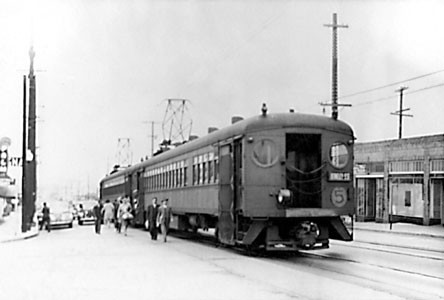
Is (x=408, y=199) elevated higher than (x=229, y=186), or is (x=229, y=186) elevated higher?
(x=229, y=186)

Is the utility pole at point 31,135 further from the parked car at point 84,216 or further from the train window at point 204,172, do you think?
the parked car at point 84,216

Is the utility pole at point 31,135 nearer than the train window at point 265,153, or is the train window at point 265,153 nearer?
the train window at point 265,153

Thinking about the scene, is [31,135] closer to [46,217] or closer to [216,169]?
[46,217]

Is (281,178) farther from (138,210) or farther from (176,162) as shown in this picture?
(138,210)

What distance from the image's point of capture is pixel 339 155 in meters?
17.2

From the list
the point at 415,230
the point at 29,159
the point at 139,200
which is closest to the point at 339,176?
the point at 29,159

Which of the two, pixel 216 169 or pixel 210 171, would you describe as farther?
pixel 210 171

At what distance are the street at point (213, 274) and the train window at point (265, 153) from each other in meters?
2.08

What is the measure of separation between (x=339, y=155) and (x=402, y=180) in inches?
878

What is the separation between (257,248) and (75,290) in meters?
7.52

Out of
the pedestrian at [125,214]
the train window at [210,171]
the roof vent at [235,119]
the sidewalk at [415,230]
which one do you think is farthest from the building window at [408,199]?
the roof vent at [235,119]

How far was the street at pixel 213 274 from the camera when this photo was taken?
10.6m

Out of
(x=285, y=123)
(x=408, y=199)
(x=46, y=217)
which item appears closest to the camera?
(x=285, y=123)

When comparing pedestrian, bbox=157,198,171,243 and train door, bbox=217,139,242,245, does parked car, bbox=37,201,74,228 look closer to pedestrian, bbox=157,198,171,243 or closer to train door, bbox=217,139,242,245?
pedestrian, bbox=157,198,171,243
